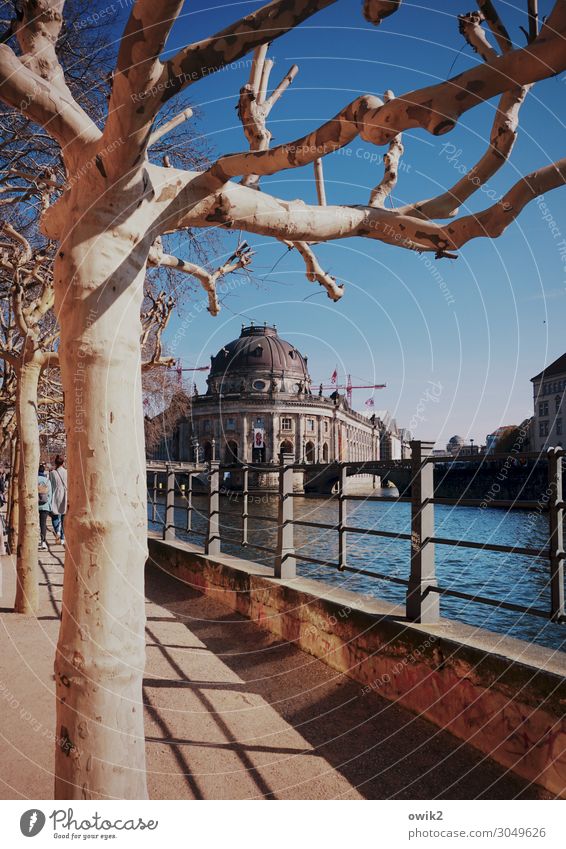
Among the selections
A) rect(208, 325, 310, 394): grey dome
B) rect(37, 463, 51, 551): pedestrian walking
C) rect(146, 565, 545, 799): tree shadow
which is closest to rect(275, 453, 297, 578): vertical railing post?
rect(146, 565, 545, 799): tree shadow

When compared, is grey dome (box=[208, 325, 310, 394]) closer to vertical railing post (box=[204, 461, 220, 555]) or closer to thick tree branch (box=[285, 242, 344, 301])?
vertical railing post (box=[204, 461, 220, 555])

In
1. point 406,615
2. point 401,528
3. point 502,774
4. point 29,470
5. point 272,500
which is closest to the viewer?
point 502,774

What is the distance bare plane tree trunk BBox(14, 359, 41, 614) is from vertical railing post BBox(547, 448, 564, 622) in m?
5.29

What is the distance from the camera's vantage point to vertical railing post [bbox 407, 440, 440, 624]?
4234 mm

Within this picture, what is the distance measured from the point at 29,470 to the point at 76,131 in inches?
211

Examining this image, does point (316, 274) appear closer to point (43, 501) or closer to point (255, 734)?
point (255, 734)

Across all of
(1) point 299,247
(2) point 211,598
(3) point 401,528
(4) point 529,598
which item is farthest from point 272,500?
(1) point 299,247

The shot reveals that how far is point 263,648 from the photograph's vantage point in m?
5.66

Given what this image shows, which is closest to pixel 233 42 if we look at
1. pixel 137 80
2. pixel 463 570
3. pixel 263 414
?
pixel 137 80

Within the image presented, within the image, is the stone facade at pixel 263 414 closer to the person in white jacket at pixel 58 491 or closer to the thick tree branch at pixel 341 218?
the person in white jacket at pixel 58 491

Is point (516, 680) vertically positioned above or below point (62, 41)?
below

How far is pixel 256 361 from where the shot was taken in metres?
90.2

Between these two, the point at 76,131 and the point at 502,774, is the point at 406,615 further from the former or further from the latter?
the point at 76,131

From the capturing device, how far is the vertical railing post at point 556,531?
139 inches
